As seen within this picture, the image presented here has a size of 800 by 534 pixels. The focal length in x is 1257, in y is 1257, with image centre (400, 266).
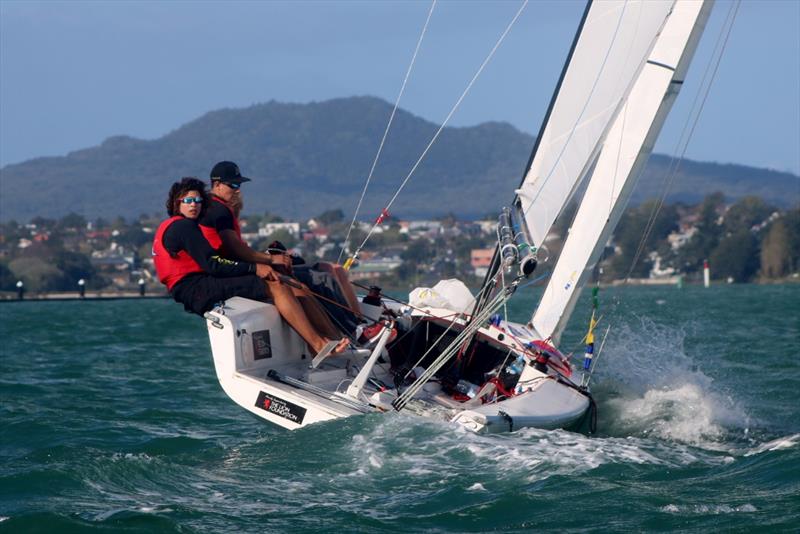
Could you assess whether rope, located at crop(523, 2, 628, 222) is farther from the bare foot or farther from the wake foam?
the bare foot

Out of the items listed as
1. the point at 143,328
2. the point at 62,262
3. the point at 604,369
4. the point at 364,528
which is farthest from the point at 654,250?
the point at 364,528

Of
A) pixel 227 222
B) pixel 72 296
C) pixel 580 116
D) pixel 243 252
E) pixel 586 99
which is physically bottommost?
pixel 72 296

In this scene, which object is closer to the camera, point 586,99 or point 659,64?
point 586,99

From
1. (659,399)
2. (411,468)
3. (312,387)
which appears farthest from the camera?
(659,399)

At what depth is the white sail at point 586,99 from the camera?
318 inches

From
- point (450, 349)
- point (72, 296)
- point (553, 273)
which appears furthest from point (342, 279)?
point (72, 296)

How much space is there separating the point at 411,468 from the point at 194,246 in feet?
6.72

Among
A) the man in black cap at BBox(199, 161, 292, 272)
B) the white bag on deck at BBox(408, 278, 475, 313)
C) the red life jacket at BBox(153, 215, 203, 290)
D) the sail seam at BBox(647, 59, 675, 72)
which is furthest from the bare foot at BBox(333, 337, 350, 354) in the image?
the sail seam at BBox(647, 59, 675, 72)

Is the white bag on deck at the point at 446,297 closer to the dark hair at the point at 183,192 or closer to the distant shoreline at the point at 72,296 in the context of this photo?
the dark hair at the point at 183,192

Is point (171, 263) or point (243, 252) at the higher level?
point (243, 252)

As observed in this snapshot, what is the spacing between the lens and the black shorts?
7230 mm

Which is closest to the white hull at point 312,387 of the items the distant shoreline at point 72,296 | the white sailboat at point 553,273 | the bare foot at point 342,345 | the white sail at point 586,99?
the white sailboat at point 553,273

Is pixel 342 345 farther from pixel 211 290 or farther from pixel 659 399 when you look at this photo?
pixel 659 399

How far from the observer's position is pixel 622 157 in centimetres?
840
